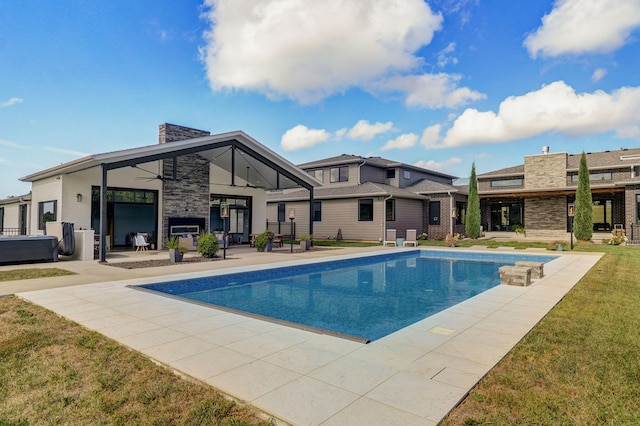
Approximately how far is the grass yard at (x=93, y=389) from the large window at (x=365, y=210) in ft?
58.3

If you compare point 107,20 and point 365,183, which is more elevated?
point 107,20

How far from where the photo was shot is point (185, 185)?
658 inches

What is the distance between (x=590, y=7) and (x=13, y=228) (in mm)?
30618

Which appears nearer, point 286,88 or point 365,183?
point 286,88

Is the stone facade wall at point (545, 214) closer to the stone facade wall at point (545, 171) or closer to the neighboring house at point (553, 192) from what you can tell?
the neighboring house at point (553, 192)

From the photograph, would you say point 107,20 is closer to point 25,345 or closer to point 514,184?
point 25,345

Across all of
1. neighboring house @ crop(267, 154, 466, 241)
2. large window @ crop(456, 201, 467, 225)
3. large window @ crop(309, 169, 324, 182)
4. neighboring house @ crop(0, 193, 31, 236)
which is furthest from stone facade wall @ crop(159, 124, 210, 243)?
large window @ crop(456, 201, 467, 225)

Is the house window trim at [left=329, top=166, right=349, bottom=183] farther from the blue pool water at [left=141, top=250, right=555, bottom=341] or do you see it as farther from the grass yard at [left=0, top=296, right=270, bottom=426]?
the grass yard at [left=0, top=296, right=270, bottom=426]

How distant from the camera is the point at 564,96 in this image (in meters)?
22.1

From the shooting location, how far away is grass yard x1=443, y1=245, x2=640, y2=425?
2.54 metres

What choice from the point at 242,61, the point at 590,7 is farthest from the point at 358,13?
the point at 590,7

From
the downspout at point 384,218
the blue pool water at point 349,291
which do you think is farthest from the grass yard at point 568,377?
the downspout at point 384,218

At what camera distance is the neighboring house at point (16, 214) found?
65.9ft

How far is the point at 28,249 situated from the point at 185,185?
21.8ft
